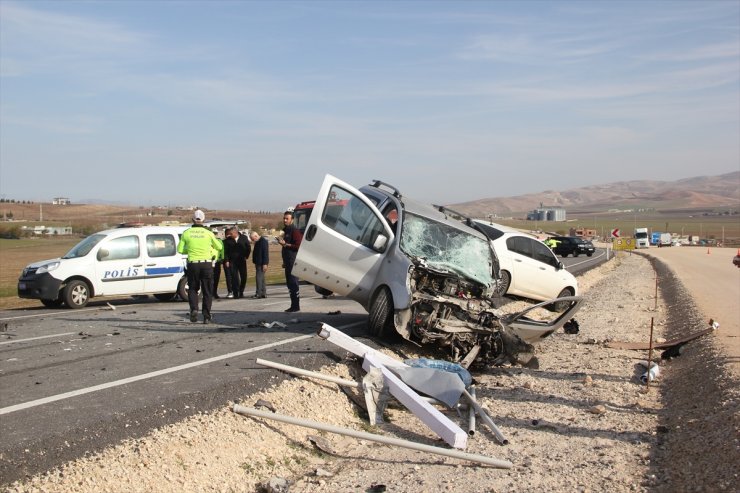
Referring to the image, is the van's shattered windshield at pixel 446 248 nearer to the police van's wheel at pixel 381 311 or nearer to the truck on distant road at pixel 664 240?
the police van's wheel at pixel 381 311

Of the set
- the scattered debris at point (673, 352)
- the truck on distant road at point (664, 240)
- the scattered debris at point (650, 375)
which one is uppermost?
the scattered debris at point (650, 375)

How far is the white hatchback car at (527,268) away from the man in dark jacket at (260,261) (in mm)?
5239

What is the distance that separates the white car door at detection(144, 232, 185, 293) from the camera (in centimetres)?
1695

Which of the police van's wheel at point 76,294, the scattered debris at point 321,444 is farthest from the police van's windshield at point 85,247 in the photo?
the scattered debris at point 321,444

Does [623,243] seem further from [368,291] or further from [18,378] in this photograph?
[18,378]

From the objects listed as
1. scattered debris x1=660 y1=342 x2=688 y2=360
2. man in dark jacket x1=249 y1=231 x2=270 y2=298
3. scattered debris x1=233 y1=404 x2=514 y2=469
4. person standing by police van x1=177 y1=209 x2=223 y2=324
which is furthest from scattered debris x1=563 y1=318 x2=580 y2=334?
man in dark jacket x1=249 y1=231 x2=270 y2=298

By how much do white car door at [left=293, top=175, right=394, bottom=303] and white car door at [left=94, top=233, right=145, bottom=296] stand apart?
7376 mm

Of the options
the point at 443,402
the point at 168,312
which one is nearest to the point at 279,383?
the point at 443,402

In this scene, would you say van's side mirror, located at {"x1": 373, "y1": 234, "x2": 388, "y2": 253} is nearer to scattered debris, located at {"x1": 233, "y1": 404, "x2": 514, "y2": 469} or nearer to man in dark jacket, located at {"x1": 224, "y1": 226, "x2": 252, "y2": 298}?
scattered debris, located at {"x1": 233, "y1": 404, "x2": 514, "y2": 469}

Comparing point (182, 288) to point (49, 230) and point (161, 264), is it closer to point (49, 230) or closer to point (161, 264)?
point (161, 264)

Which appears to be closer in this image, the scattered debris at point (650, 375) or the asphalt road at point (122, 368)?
the asphalt road at point (122, 368)

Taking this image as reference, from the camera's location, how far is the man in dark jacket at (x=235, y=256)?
1822 centimetres

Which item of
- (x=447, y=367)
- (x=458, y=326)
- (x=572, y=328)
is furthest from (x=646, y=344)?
(x=447, y=367)

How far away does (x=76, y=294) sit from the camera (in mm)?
15969
